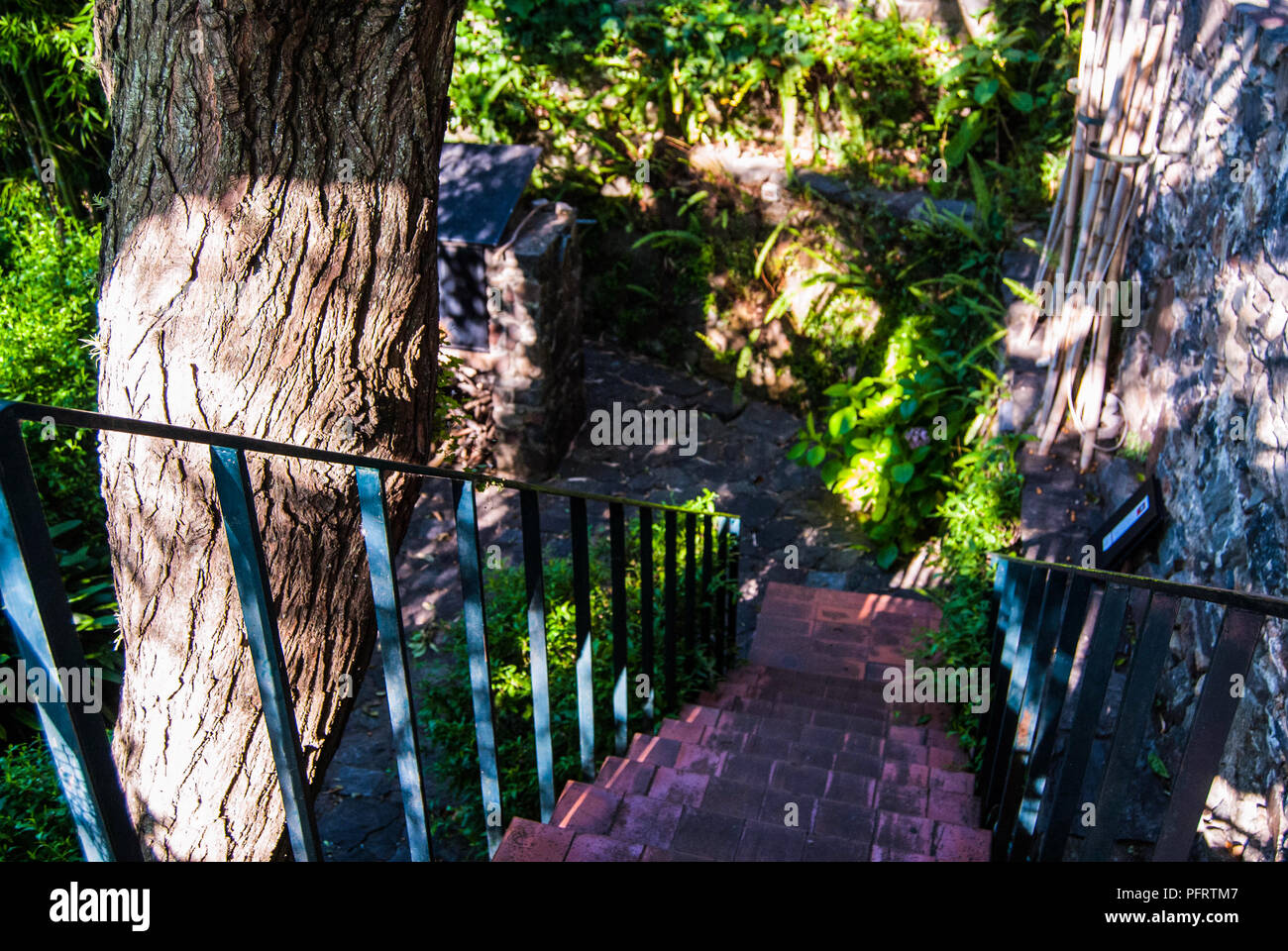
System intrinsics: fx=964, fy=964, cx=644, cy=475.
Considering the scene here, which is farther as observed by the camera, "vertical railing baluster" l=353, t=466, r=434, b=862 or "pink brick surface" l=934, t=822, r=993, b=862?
"pink brick surface" l=934, t=822, r=993, b=862

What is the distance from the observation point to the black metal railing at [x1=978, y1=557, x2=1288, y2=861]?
144 centimetres

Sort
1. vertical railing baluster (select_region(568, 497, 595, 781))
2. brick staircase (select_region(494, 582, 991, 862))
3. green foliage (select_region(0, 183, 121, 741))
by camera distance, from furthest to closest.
Result: green foliage (select_region(0, 183, 121, 741)) → brick staircase (select_region(494, 582, 991, 862)) → vertical railing baluster (select_region(568, 497, 595, 781))

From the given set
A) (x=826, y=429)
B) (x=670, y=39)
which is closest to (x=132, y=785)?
(x=826, y=429)

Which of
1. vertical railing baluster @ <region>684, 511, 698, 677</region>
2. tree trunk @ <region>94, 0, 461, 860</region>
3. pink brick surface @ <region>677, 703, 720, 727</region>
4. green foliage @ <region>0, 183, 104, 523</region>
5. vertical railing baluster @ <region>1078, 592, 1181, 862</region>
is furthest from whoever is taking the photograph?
green foliage @ <region>0, 183, 104, 523</region>

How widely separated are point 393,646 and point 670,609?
6.71 feet

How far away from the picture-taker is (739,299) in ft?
26.8

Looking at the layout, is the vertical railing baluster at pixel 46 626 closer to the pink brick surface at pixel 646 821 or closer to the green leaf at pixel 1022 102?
the pink brick surface at pixel 646 821

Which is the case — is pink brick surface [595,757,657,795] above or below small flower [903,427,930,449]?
above

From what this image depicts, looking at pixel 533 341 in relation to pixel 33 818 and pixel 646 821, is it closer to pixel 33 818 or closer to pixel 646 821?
pixel 33 818

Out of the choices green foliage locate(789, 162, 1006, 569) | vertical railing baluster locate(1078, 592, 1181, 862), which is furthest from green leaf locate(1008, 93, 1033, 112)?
vertical railing baluster locate(1078, 592, 1181, 862)

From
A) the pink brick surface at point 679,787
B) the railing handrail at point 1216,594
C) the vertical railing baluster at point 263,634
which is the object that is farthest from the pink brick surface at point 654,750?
the railing handrail at point 1216,594

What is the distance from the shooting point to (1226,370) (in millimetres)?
3451

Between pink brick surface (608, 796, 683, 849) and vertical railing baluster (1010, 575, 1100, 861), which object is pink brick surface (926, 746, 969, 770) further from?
pink brick surface (608, 796, 683, 849)

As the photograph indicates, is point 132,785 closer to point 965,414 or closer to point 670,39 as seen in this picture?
point 965,414
